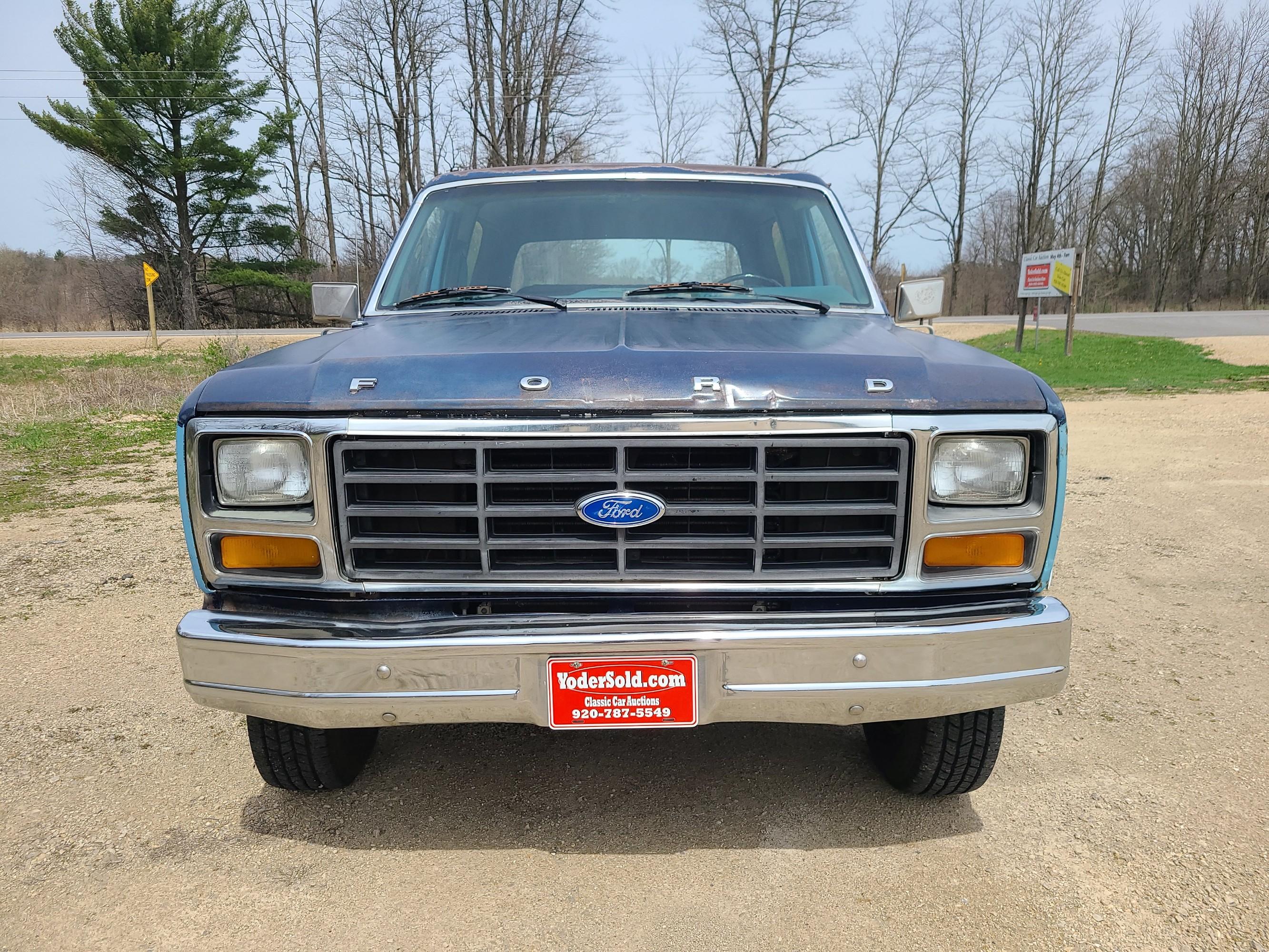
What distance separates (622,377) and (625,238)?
1449 millimetres

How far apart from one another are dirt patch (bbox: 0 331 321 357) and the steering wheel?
63.1 ft

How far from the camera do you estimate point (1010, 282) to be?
5006cm

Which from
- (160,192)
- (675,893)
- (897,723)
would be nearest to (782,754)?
(897,723)

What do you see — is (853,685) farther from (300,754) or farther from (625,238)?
(625,238)

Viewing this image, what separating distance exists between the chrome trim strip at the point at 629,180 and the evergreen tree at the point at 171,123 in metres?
32.1

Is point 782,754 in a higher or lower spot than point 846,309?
lower

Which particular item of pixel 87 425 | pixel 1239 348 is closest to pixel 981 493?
pixel 87 425

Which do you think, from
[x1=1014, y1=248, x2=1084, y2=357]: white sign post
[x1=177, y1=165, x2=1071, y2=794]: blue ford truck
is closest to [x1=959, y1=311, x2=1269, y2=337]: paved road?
[x1=1014, y1=248, x2=1084, y2=357]: white sign post

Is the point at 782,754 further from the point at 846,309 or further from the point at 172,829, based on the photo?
the point at 172,829

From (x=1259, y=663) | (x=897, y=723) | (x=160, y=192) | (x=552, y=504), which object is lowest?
(x=1259, y=663)

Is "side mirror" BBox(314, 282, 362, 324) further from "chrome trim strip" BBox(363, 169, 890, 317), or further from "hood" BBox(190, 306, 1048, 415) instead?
"hood" BBox(190, 306, 1048, 415)

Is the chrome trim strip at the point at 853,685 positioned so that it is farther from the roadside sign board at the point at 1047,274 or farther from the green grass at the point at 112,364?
the roadside sign board at the point at 1047,274

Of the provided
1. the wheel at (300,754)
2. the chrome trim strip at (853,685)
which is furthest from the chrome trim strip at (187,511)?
the chrome trim strip at (853,685)

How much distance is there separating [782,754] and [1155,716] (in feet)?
4.76
